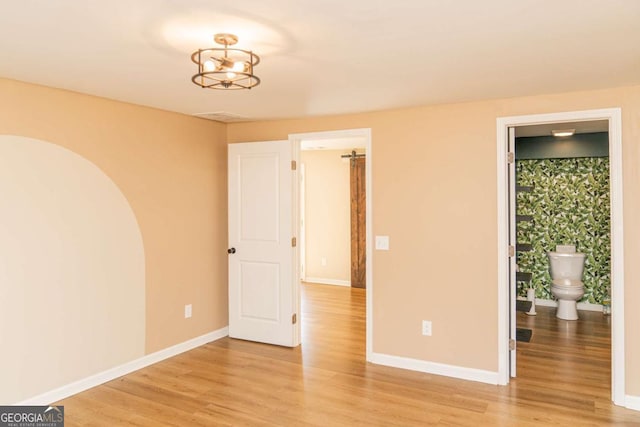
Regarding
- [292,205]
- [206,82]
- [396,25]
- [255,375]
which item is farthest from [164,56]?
[255,375]

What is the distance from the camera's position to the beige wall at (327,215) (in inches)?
313

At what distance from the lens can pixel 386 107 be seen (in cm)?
398

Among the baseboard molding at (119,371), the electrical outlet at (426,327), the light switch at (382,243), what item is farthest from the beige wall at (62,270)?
the electrical outlet at (426,327)

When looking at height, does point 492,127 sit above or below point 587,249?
above

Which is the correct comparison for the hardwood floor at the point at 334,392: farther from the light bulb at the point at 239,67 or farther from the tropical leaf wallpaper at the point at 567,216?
the light bulb at the point at 239,67

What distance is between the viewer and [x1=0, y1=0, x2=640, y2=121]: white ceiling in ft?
A: 6.34

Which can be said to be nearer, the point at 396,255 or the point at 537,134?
the point at 396,255

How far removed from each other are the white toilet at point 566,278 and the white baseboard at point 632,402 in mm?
2486

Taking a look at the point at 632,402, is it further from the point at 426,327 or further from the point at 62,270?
the point at 62,270

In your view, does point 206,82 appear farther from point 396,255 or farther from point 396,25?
point 396,255

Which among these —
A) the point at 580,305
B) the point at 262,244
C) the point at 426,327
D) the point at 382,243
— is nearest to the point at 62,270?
the point at 262,244

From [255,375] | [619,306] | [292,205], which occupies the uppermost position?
[292,205]

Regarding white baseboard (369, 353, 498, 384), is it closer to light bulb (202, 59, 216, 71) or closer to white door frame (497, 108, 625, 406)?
white door frame (497, 108, 625, 406)

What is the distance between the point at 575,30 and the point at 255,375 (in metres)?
3.26
